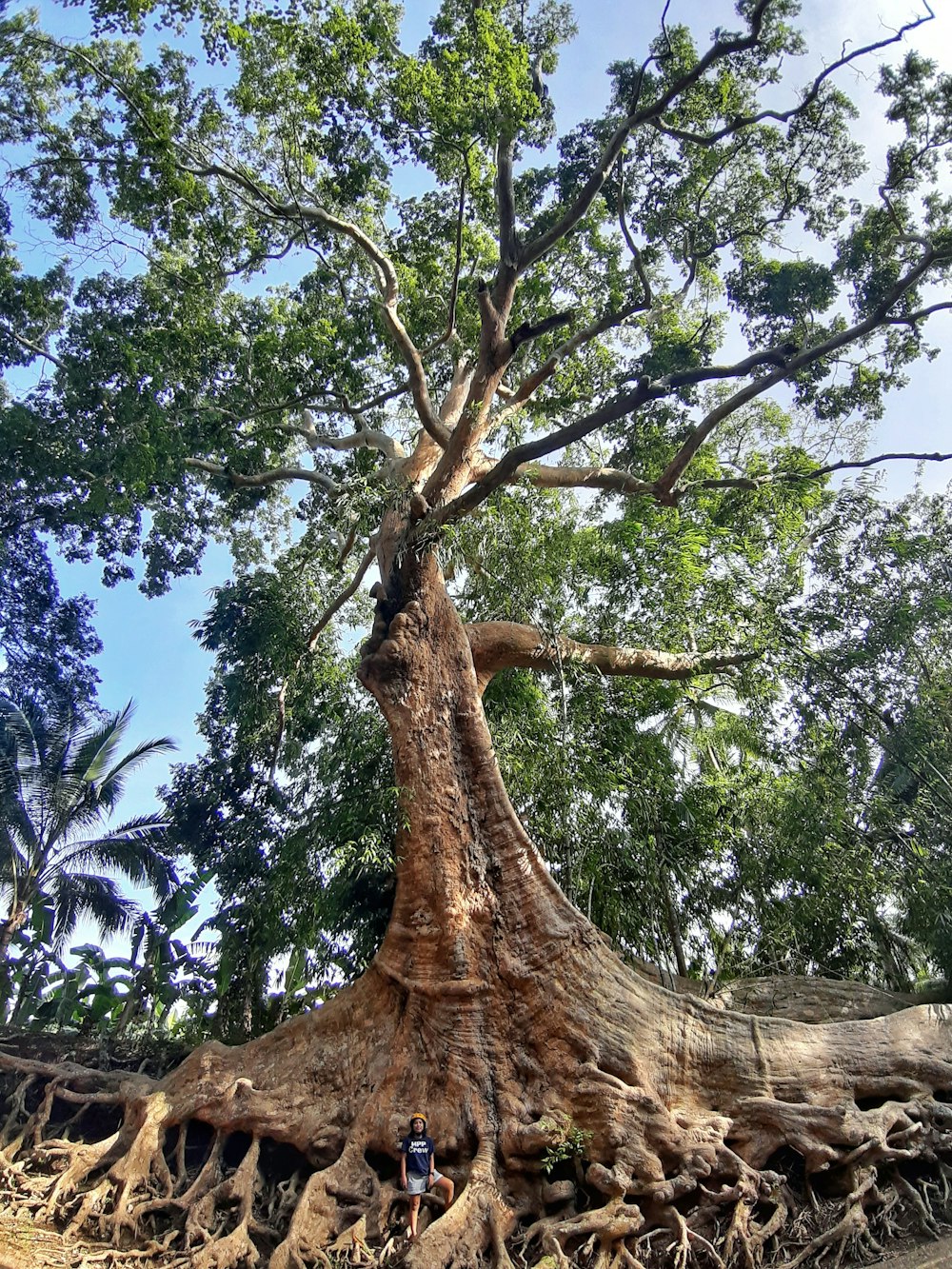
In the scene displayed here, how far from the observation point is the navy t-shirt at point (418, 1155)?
5866 millimetres

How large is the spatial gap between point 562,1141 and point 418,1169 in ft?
3.56

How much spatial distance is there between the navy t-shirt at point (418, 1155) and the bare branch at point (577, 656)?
4648 millimetres

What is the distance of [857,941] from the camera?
31.6 feet

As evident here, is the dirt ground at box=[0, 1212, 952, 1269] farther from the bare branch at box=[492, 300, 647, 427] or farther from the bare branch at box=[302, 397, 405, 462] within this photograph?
the bare branch at box=[302, 397, 405, 462]

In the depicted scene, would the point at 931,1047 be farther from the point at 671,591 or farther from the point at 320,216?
the point at 320,216

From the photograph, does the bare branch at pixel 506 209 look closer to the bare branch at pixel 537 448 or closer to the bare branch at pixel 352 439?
the bare branch at pixel 537 448

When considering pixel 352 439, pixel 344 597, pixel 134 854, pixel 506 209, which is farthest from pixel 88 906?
pixel 506 209

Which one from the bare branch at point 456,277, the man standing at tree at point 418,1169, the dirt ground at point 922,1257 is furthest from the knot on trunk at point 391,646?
the dirt ground at point 922,1257

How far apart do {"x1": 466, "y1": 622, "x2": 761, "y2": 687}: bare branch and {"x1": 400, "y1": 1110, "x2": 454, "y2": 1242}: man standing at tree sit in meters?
4.59

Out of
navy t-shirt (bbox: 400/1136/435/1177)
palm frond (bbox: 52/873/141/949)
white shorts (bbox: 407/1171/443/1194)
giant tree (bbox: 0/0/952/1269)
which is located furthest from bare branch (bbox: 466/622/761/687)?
palm frond (bbox: 52/873/141/949)

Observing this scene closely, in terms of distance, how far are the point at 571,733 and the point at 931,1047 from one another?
453 cm

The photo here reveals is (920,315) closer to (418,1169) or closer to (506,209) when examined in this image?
(506,209)

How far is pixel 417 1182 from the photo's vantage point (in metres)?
5.78

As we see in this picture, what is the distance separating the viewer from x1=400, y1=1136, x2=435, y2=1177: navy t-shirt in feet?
19.2
